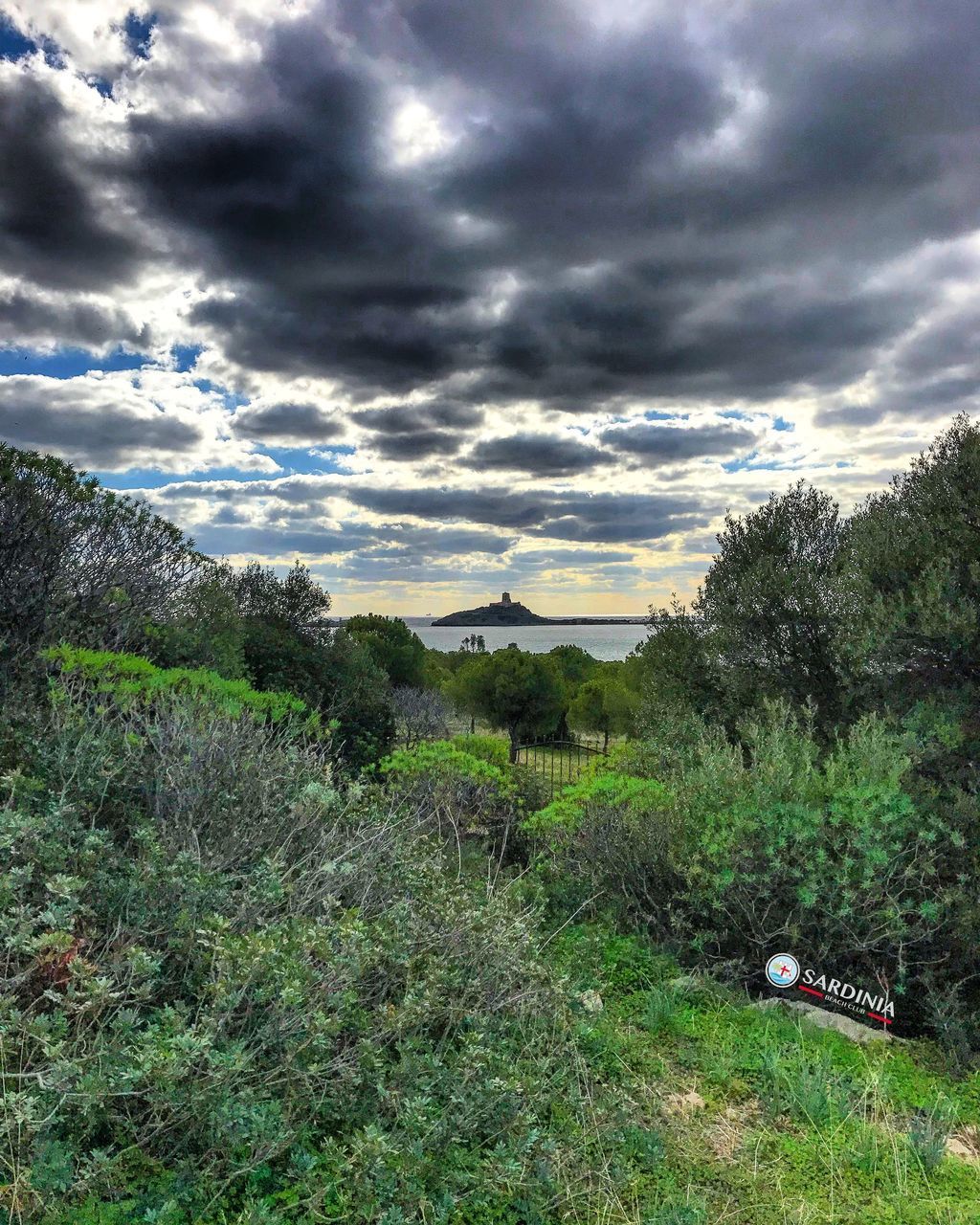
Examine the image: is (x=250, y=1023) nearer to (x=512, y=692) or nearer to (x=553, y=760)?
(x=553, y=760)

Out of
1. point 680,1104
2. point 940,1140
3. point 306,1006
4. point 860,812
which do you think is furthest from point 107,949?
point 860,812

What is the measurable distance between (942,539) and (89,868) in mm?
7271

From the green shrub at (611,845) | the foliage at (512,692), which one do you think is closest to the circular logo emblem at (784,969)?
the green shrub at (611,845)

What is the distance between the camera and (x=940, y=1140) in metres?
3.62

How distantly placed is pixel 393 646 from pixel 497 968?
21200 mm

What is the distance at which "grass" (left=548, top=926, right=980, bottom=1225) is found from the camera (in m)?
3.19

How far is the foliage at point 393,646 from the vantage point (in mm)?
24447

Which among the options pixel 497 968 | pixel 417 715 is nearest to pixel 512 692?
pixel 417 715

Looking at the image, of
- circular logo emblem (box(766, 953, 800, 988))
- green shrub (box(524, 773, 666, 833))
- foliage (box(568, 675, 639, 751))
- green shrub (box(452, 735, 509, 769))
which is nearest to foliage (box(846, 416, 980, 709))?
green shrub (box(524, 773, 666, 833))

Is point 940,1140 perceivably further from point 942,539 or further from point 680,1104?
point 942,539

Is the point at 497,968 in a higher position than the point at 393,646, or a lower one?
lower

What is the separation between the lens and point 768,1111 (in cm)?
385

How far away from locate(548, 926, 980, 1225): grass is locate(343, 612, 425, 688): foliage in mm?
19483

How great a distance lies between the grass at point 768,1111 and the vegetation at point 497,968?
0.8 inches
